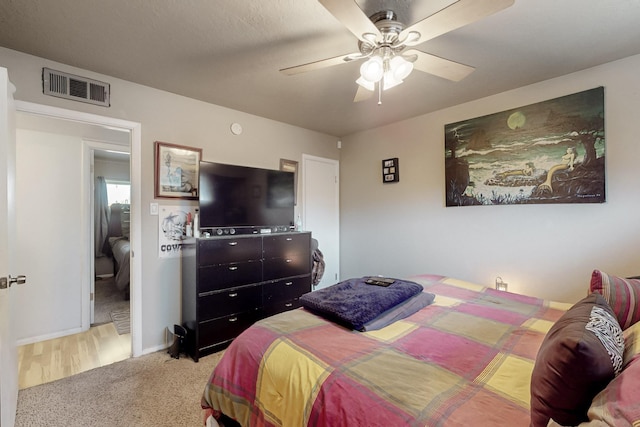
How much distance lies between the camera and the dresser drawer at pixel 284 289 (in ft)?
9.61

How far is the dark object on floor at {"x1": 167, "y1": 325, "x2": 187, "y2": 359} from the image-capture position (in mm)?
2559

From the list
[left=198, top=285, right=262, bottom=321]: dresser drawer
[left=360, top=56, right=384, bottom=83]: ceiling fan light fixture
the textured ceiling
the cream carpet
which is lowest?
the cream carpet

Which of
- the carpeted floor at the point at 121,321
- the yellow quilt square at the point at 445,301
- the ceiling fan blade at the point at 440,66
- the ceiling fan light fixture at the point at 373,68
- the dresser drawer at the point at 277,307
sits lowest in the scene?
the carpeted floor at the point at 121,321

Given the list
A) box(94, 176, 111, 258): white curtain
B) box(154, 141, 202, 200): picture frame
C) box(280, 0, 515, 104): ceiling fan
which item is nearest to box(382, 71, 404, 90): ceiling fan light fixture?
box(280, 0, 515, 104): ceiling fan

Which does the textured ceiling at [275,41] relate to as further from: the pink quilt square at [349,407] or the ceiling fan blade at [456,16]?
the pink quilt square at [349,407]

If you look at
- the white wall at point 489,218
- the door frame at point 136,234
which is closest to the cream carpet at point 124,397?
the door frame at point 136,234

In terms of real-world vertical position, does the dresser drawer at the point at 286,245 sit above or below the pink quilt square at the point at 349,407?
above

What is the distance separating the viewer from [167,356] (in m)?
2.59

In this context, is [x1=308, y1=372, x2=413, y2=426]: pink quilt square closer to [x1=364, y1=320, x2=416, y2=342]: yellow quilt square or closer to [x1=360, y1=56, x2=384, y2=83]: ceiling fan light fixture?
[x1=364, y1=320, x2=416, y2=342]: yellow quilt square

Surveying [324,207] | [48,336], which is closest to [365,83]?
[324,207]

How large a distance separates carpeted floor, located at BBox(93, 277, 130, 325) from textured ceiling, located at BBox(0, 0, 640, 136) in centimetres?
298

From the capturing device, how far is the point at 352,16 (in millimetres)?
1309

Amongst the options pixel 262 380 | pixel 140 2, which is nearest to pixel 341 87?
pixel 140 2

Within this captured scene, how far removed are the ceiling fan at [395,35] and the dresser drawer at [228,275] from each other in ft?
5.91
